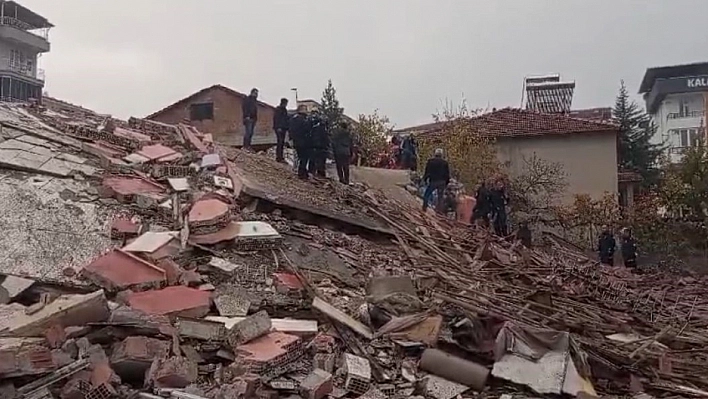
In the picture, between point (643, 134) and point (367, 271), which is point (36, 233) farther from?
point (643, 134)

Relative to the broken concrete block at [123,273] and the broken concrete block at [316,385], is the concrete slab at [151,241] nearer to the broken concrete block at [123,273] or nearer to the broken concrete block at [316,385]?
the broken concrete block at [123,273]

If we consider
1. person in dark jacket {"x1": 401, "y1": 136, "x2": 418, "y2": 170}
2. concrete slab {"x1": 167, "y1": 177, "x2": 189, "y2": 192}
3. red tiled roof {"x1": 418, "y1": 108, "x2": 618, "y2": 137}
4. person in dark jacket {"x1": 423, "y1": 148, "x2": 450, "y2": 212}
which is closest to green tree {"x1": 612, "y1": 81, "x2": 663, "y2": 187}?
red tiled roof {"x1": 418, "y1": 108, "x2": 618, "y2": 137}

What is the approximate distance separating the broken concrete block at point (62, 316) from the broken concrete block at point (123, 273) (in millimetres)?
879

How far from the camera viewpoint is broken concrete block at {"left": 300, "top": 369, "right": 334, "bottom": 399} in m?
5.27

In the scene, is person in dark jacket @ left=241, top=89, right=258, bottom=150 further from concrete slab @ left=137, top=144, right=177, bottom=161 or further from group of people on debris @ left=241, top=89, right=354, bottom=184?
concrete slab @ left=137, top=144, right=177, bottom=161

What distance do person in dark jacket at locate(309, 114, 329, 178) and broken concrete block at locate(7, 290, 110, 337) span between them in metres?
6.33

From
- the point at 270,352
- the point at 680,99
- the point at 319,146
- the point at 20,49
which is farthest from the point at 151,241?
the point at 680,99

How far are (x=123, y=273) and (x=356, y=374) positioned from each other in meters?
2.66

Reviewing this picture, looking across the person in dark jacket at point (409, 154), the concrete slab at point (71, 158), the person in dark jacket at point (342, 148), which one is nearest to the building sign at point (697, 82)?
the person in dark jacket at point (409, 154)

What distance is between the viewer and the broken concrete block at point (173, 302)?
625cm

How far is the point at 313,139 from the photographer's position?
11.8m

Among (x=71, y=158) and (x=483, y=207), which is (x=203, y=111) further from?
(x=71, y=158)

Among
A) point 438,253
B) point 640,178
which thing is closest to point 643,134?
point 640,178

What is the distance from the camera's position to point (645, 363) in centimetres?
648
